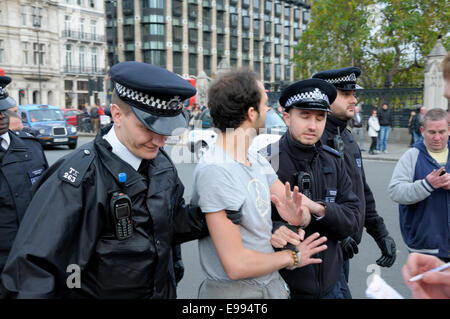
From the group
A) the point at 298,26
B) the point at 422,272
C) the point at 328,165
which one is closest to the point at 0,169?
the point at 328,165

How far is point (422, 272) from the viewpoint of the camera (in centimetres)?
182

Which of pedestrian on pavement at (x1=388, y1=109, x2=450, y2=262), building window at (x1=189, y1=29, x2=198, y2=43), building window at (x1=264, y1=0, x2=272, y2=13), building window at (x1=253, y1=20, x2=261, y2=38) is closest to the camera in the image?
pedestrian on pavement at (x1=388, y1=109, x2=450, y2=262)

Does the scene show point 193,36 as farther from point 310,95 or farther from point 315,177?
point 315,177

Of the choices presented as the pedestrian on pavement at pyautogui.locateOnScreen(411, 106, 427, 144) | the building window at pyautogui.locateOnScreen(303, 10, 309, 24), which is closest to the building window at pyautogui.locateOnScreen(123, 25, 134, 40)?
the building window at pyautogui.locateOnScreen(303, 10, 309, 24)

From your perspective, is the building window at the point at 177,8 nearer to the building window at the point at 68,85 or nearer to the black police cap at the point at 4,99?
the building window at the point at 68,85

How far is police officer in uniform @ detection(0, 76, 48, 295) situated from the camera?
2.79 meters

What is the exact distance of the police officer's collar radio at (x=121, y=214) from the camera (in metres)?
1.83

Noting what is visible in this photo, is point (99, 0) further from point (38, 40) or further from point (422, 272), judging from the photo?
point (422, 272)

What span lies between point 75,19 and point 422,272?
196 feet

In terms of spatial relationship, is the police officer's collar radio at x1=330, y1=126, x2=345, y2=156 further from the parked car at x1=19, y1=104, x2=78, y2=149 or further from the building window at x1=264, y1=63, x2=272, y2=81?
the building window at x1=264, y1=63, x2=272, y2=81

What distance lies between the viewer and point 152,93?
196 cm

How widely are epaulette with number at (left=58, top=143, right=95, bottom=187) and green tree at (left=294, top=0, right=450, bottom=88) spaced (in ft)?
65.1

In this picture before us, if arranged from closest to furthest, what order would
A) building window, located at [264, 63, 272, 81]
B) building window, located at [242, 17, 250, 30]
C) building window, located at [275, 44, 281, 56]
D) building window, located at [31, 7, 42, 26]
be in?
building window, located at [31, 7, 42, 26] → building window, located at [242, 17, 250, 30] → building window, located at [264, 63, 272, 81] → building window, located at [275, 44, 281, 56]

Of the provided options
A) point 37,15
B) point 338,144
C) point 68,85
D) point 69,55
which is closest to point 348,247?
point 338,144
